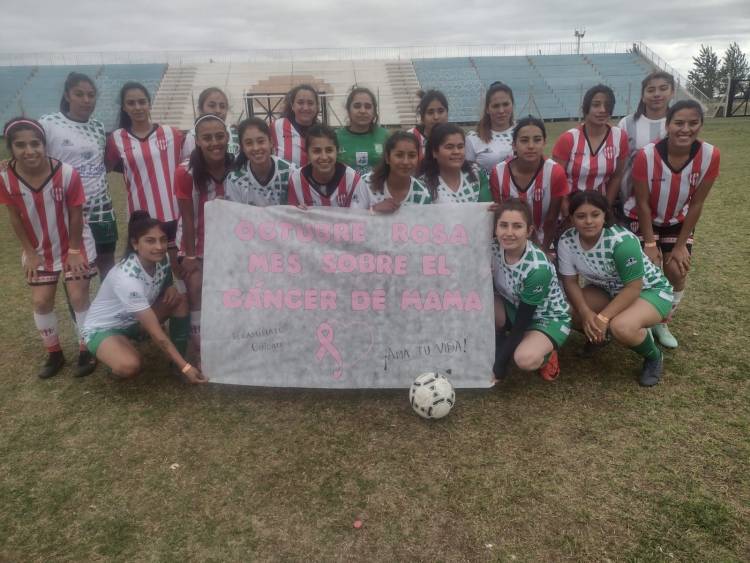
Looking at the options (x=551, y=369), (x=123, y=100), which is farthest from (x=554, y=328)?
(x=123, y=100)

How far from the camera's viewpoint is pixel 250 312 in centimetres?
356

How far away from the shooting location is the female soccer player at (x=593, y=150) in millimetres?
3949

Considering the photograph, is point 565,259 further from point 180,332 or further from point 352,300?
point 180,332

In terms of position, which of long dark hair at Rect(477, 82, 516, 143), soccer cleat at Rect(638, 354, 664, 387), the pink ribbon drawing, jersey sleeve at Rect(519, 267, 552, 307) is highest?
long dark hair at Rect(477, 82, 516, 143)

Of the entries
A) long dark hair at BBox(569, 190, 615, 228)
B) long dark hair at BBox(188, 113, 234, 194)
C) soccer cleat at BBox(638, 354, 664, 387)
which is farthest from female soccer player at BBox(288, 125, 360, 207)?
soccer cleat at BBox(638, 354, 664, 387)

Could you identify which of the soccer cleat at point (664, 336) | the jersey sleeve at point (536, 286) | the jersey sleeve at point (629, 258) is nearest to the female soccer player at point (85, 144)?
the jersey sleeve at point (536, 286)

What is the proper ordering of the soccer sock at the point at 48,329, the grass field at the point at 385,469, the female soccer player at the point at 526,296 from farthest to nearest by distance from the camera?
the soccer sock at the point at 48,329 < the female soccer player at the point at 526,296 < the grass field at the point at 385,469

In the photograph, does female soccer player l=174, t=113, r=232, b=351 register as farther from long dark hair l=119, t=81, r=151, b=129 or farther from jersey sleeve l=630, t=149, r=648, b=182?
jersey sleeve l=630, t=149, r=648, b=182

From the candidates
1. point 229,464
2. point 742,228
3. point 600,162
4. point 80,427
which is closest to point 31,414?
point 80,427

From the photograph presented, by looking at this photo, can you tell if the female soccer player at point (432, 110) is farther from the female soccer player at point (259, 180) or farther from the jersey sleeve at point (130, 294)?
the jersey sleeve at point (130, 294)

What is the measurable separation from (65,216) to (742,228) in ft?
25.5

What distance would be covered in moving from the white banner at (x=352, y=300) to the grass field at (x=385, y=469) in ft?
0.71

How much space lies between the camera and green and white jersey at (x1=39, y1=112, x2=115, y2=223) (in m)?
3.96

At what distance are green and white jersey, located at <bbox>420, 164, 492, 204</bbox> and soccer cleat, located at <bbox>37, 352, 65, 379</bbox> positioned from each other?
9.93ft
